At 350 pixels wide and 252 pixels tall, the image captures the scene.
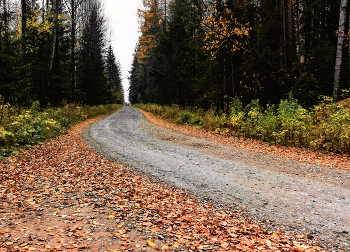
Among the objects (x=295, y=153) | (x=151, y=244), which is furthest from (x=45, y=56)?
(x=295, y=153)

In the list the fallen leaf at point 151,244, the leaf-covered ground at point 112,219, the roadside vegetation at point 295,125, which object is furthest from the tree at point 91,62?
the fallen leaf at point 151,244

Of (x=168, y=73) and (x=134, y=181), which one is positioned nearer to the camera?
(x=134, y=181)

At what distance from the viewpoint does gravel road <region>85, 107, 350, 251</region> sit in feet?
11.7

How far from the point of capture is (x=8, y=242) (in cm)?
275

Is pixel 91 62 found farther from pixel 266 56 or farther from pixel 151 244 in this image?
pixel 151 244

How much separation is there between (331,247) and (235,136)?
842 centimetres

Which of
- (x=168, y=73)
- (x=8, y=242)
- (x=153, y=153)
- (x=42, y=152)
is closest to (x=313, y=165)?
(x=153, y=153)

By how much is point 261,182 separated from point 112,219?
11.8ft

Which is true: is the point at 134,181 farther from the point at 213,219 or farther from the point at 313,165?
the point at 313,165

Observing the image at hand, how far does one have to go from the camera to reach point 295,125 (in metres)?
9.10

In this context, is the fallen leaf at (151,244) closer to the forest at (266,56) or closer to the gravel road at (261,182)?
the gravel road at (261,182)

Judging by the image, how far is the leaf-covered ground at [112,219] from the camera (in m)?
2.94

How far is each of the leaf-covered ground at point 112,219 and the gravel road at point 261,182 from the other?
37 centimetres

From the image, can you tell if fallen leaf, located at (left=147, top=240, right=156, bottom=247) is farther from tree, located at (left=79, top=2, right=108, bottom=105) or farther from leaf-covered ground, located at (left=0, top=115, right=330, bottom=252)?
tree, located at (left=79, top=2, right=108, bottom=105)
